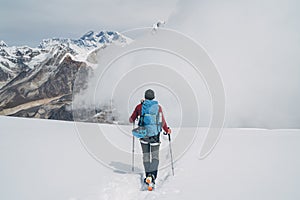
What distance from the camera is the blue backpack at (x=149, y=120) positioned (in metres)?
6.84

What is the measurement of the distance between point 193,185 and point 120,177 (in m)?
2.15

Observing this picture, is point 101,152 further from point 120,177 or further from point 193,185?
point 193,185

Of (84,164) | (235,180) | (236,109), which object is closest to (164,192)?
(235,180)

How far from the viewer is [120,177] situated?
709 centimetres

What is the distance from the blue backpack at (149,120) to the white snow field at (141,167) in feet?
4.80

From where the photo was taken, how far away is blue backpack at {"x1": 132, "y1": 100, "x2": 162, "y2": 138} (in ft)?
22.4

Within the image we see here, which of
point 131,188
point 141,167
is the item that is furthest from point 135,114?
point 141,167

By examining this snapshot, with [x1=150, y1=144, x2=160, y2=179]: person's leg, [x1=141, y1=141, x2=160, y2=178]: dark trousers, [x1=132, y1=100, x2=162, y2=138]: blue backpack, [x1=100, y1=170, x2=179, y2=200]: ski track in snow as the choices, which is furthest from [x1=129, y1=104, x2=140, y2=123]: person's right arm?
[x1=100, y1=170, x2=179, y2=200]: ski track in snow

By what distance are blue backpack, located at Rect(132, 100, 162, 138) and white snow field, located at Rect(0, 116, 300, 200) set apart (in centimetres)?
146

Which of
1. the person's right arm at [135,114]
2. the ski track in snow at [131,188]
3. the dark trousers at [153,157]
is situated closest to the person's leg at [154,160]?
the dark trousers at [153,157]

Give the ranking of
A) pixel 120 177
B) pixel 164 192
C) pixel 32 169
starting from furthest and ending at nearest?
pixel 120 177 → pixel 32 169 → pixel 164 192

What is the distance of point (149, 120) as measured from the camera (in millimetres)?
6852

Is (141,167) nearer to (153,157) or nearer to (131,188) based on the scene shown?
(153,157)

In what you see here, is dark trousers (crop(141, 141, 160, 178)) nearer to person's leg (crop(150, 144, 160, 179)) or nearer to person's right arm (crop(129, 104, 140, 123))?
person's leg (crop(150, 144, 160, 179))
